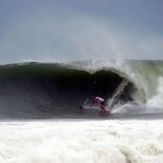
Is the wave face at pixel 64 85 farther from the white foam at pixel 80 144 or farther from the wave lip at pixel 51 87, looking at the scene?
the white foam at pixel 80 144

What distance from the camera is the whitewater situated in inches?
329

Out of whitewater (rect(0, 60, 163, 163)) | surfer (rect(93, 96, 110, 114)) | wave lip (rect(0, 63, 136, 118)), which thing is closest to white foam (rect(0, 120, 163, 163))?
whitewater (rect(0, 60, 163, 163))

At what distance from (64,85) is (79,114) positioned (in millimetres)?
3769

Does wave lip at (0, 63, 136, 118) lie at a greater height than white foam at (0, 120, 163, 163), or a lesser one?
greater

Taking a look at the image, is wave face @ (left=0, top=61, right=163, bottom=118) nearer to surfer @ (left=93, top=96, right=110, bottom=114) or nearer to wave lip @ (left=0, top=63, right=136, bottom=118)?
wave lip @ (left=0, top=63, right=136, bottom=118)

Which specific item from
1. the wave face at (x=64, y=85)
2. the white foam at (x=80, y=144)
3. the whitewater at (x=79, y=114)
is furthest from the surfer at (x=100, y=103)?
the white foam at (x=80, y=144)

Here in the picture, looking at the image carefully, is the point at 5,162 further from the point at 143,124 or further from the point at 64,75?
the point at 64,75

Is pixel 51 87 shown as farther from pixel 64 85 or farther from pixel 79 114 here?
pixel 79 114

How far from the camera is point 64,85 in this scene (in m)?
20.5

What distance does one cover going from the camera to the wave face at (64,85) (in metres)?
17.4

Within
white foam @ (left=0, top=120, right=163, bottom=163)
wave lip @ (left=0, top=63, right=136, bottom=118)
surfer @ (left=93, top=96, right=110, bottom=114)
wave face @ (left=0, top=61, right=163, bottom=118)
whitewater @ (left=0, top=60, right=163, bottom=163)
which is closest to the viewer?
white foam @ (left=0, top=120, right=163, bottom=163)

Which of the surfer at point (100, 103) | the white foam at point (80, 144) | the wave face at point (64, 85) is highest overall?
the wave face at point (64, 85)

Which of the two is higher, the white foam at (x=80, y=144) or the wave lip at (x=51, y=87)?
the wave lip at (x=51, y=87)

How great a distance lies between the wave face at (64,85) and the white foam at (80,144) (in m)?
6.12
